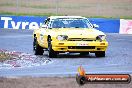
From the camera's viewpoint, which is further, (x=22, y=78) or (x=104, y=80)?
(x=22, y=78)

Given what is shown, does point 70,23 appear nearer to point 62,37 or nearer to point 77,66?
point 62,37

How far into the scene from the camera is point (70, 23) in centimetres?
2023

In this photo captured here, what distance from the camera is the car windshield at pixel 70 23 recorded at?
20.1m

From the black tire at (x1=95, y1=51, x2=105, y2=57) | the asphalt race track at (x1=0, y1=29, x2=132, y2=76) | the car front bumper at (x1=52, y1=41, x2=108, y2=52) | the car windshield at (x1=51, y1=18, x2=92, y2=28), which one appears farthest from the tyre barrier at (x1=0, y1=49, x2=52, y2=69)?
the black tire at (x1=95, y1=51, x2=105, y2=57)

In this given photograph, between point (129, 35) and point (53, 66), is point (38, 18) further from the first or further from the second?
point (53, 66)

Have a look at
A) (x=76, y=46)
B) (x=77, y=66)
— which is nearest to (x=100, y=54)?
(x=76, y=46)

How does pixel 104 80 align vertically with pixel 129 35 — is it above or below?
above

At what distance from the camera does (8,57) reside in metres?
18.0

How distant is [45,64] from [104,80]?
10.6m

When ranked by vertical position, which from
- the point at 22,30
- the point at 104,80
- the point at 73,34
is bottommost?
the point at 22,30

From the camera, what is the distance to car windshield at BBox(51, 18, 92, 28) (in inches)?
793

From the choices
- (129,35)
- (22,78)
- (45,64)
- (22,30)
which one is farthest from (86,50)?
(22,30)

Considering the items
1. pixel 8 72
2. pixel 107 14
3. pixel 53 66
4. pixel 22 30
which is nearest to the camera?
pixel 8 72

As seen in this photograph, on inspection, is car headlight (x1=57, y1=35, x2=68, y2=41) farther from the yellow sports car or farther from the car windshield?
the car windshield
